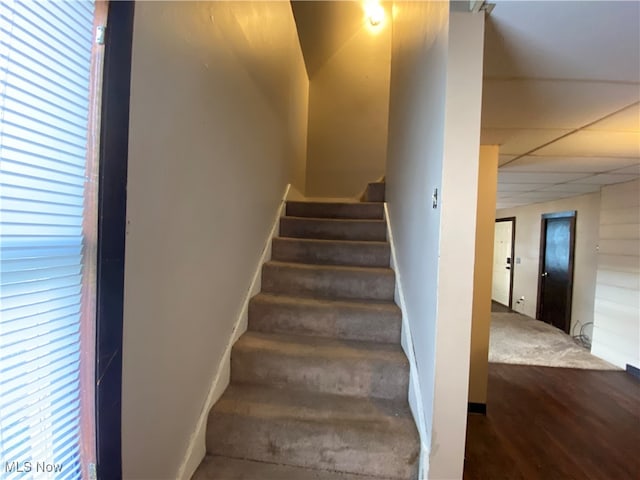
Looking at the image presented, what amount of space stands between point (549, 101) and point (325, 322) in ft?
5.76

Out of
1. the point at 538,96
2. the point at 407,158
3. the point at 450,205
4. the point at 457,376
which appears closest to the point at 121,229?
the point at 450,205

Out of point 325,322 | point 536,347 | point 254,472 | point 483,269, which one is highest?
point 483,269

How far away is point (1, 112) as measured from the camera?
1.75 ft

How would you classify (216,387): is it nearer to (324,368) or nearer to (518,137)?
(324,368)

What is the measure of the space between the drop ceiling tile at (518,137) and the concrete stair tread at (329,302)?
4.51 ft

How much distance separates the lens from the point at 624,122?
176 centimetres

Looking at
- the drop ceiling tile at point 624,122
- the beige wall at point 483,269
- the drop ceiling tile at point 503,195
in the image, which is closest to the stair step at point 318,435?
the beige wall at point 483,269

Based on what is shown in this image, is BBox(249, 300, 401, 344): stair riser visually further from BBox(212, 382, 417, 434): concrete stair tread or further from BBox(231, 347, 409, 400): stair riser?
BBox(212, 382, 417, 434): concrete stair tread

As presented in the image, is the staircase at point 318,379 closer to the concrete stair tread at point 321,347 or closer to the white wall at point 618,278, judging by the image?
the concrete stair tread at point 321,347

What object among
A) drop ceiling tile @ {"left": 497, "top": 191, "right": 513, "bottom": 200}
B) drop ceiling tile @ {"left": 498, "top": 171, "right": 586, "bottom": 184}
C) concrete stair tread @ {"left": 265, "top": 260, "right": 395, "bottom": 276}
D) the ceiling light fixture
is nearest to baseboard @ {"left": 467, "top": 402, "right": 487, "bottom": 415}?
concrete stair tread @ {"left": 265, "top": 260, "right": 395, "bottom": 276}

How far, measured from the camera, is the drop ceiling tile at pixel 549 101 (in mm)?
1365

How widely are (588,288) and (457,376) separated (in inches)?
188

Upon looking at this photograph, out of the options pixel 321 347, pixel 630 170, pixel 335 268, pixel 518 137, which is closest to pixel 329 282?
pixel 335 268

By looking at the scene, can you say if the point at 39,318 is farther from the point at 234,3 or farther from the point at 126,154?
the point at 234,3
